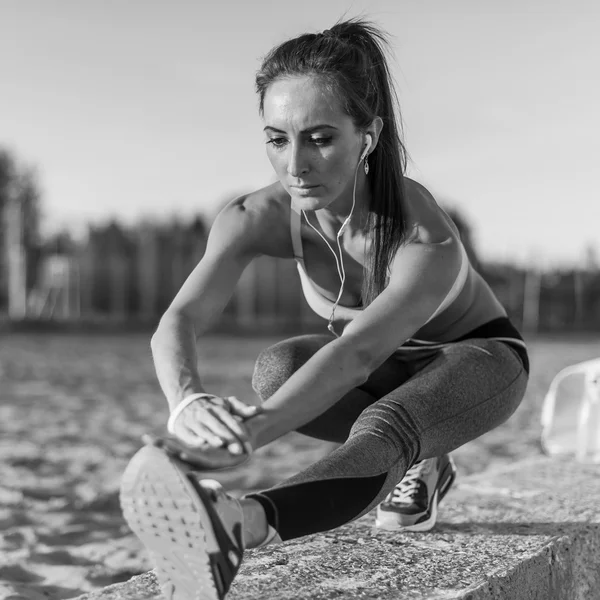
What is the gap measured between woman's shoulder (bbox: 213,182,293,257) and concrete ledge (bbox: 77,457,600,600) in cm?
68

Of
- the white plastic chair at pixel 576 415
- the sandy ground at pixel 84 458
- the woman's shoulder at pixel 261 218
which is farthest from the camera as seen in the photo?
the white plastic chair at pixel 576 415

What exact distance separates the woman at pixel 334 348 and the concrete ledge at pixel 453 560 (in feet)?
0.46

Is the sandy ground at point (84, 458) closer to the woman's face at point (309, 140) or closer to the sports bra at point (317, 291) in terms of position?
the sports bra at point (317, 291)

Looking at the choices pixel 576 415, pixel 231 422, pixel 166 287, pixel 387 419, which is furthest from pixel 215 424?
pixel 166 287

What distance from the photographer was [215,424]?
120cm

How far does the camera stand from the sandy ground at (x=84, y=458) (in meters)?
2.10

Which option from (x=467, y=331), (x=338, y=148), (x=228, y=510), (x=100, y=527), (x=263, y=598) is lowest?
(x=100, y=527)

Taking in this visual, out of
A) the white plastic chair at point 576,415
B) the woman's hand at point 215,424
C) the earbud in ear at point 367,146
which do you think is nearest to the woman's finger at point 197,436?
the woman's hand at point 215,424

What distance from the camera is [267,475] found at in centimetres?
333

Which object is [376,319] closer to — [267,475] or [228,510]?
[228,510]

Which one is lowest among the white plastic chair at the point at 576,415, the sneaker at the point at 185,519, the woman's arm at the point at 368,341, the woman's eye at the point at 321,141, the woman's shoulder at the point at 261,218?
the white plastic chair at the point at 576,415

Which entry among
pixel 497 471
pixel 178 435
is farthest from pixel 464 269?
pixel 497 471

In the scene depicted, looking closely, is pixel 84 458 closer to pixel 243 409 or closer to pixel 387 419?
pixel 387 419

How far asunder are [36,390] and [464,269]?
5.20 m
